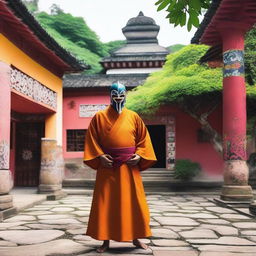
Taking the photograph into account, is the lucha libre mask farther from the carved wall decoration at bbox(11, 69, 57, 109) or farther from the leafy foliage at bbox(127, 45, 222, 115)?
the leafy foliage at bbox(127, 45, 222, 115)

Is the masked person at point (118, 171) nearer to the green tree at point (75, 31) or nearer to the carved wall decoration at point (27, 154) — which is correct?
the carved wall decoration at point (27, 154)

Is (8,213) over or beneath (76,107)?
beneath

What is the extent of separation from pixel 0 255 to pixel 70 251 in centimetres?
73

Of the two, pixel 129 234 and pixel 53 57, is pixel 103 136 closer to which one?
pixel 129 234

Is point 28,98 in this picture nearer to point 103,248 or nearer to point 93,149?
point 93,149

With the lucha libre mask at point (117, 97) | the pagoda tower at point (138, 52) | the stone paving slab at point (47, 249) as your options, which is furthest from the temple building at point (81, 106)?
the lucha libre mask at point (117, 97)

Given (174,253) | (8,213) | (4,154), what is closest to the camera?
(174,253)

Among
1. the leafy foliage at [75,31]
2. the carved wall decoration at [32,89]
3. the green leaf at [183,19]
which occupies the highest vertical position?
the leafy foliage at [75,31]

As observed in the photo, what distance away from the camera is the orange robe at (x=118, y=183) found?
412 centimetres

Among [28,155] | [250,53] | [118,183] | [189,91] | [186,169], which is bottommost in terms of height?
[186,169]

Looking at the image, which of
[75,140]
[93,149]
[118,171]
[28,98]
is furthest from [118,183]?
[75,140]

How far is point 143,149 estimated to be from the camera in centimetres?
443

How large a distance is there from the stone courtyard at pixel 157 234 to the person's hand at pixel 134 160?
3.08 feet

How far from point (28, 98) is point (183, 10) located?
7.51 meters
